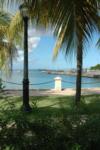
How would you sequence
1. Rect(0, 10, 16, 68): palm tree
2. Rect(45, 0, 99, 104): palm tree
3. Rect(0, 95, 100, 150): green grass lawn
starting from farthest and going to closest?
Rect(0, 10, 16, 68): palm tree, Rect(45, 0, 99, 104): palm tree, Rect(0, 95, 100, 150): green grass lawn

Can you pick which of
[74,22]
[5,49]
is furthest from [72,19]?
[5,49]

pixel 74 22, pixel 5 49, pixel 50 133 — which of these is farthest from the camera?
pixel 5 49

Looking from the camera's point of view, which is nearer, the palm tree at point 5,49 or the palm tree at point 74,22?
the palm tree at point 74,22

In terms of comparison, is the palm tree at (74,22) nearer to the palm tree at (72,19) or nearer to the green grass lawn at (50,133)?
the palm tree at (72,19)

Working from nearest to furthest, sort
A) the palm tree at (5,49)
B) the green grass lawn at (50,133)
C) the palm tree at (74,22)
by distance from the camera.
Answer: the green grass lawn at (50,133)
the palm tree at (74,22)
the palm tree at (5,49)

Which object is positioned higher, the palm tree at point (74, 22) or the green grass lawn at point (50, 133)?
the palm tree at point (74, 22)

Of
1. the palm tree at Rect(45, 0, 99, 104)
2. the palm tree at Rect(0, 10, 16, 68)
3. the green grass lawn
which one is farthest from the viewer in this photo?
the palm tree at Rect(0, 10, 16, 68)

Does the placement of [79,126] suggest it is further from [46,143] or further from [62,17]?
[62,17]

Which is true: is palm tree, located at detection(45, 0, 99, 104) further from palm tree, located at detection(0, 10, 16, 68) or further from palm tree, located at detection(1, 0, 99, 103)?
palm tree, located at detection(0, 10, 16, 68)

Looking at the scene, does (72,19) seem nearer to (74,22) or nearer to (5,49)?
(74,22)

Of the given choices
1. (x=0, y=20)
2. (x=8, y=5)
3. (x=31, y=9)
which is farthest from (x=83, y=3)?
(x=0, y=20)

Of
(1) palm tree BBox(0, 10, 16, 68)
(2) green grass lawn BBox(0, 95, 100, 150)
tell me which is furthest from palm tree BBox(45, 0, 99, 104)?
(1) palm tree BBox(0, 10, 16, 68)

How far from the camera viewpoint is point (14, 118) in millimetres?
6820

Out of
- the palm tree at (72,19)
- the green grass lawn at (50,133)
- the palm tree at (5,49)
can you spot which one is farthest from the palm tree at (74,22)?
the palm tree at (5,49)
